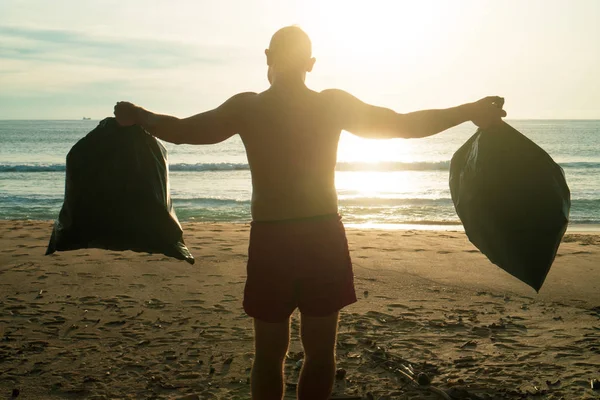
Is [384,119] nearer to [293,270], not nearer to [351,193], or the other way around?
[293,270]

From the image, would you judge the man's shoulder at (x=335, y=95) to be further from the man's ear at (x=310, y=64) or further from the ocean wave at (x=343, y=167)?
the ocean wave at (x=343, y=167)

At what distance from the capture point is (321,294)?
2.76 m

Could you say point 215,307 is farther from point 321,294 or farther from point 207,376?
point 321,294

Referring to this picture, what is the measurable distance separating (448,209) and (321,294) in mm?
13622

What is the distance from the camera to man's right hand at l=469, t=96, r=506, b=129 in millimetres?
3133

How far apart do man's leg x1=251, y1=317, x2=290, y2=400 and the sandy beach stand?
1007 millimetres

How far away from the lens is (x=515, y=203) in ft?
11.1

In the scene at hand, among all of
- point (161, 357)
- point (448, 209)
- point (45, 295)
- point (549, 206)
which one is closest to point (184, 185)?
point (448, 209)

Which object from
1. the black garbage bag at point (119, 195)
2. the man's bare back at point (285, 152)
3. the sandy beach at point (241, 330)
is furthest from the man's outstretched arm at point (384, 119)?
the sandy beach at point (241, 330)

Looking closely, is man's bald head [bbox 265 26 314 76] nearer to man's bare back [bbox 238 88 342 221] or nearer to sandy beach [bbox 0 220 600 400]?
man's bare back [bbox 238 88 342 221]

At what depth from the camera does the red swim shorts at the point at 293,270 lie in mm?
2740

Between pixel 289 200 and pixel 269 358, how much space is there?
0.69 m

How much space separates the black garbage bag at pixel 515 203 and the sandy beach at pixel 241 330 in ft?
2.96

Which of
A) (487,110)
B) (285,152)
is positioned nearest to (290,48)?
(285,152)
